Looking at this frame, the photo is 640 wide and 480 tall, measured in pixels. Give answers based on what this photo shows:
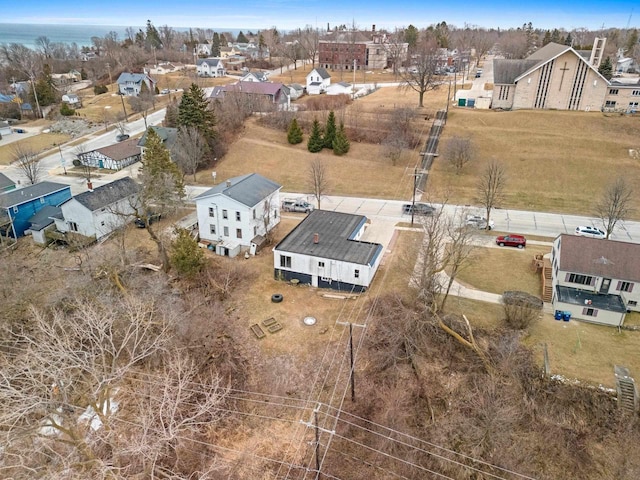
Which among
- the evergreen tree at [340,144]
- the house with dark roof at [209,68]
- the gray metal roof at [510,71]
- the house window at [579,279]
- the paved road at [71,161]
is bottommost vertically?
the paved road at [71,161]

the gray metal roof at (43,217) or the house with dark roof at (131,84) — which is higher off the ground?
the house with dark roof at (131,84)

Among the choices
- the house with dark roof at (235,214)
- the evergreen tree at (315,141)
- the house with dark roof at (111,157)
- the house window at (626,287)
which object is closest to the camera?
the house window at (626,287)

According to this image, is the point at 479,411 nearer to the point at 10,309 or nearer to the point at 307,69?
the point at 10,309

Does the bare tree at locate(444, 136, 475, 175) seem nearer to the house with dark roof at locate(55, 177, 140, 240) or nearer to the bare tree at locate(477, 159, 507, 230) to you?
the bare tree at locate(477, 159, 507, 230)

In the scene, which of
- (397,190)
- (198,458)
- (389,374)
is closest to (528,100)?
(397,190)

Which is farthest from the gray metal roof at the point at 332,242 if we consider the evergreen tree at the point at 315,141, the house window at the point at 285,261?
the evergreen tree at the point at 315,141

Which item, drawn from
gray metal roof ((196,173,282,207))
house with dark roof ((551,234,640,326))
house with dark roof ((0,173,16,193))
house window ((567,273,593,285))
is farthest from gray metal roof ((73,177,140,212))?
house window ((567,273,593,285))

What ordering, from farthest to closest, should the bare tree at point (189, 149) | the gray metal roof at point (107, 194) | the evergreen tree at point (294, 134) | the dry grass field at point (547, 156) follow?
the evergreen tree at point (294, 134) < the bare tree at point (189, 149) < the dry grass field at point (547, 156) < the gray metal roof at point (107, 194)

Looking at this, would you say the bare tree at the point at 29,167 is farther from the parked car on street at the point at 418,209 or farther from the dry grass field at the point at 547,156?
the dry grass field at the point at 547,156
